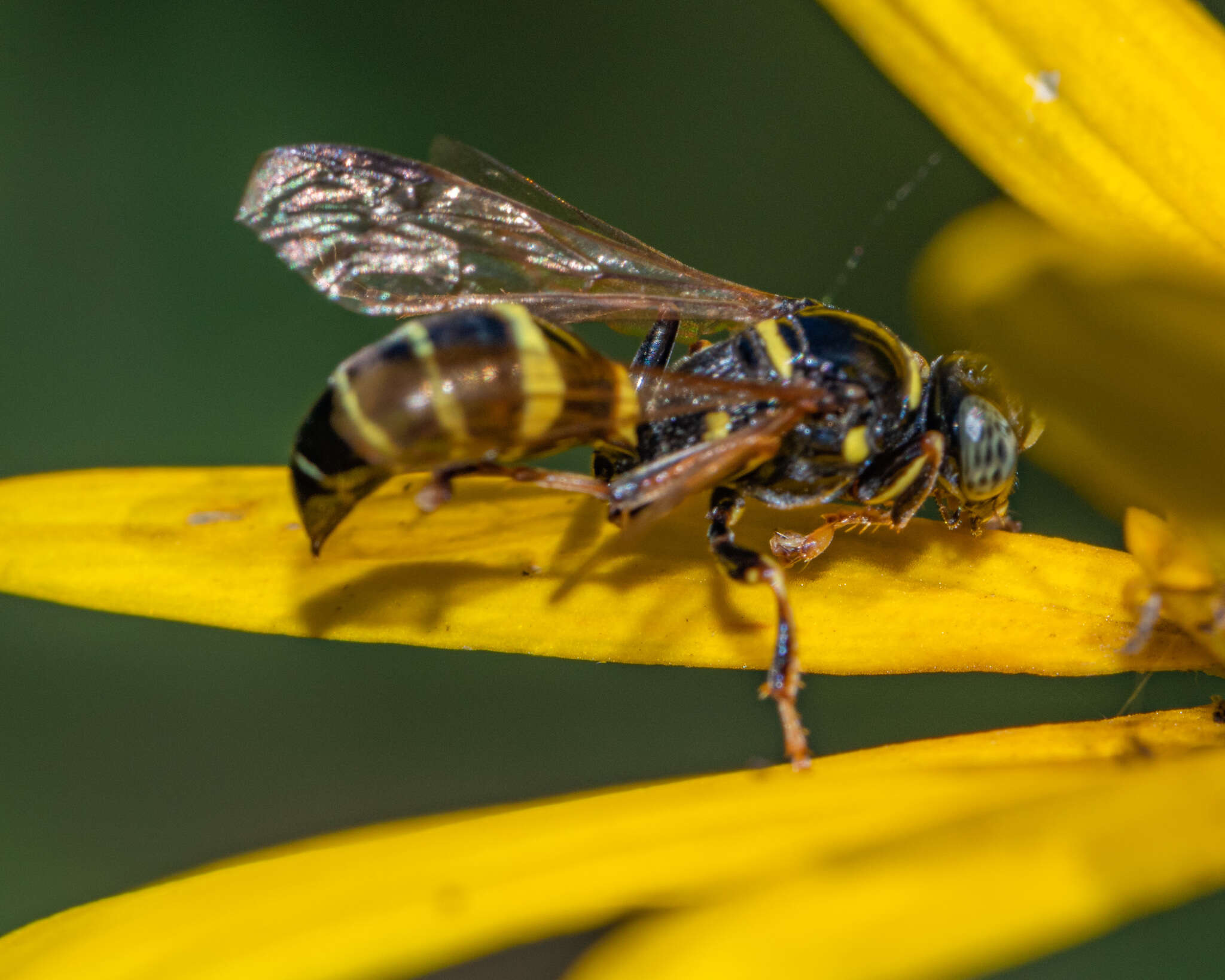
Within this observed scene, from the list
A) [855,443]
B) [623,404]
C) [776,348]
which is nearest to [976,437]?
[855,443]

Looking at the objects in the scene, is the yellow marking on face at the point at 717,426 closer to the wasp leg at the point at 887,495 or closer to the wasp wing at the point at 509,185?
the wasp leg at the point at 887,495

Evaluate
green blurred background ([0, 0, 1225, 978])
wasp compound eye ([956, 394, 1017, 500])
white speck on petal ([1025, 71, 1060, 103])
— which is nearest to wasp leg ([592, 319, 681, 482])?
wasp compound eye ([956, 394, 1017, 500])

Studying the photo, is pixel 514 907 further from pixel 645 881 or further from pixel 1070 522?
pixel 1070 522

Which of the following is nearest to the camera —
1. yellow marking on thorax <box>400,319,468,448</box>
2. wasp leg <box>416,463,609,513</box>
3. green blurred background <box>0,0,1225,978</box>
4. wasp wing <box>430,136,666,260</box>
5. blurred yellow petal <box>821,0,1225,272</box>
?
yellow marking on thorax <box>400,319,468,448</box>

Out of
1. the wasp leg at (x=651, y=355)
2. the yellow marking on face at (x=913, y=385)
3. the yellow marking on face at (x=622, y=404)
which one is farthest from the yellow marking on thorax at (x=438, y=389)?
the yellow marking on face at (x=913, y=385)

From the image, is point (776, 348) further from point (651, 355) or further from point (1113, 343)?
point (1113, 343)

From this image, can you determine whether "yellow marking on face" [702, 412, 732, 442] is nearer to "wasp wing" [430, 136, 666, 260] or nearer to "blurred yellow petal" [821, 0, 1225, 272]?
"wasp wing" [430, 136, 666, 260]

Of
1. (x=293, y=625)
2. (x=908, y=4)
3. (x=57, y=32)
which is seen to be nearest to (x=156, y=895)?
(x=293, y=625)
